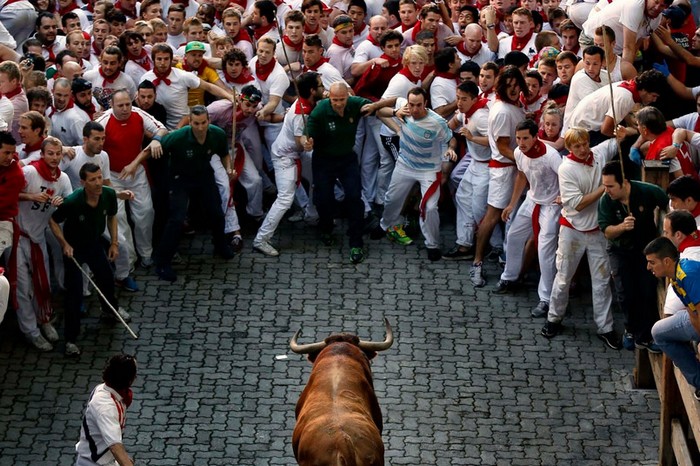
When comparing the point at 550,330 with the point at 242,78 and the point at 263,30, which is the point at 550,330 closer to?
the point at 242,78

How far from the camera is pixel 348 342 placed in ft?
39.2

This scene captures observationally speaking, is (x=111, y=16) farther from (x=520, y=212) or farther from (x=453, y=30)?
(x=520, y=212)

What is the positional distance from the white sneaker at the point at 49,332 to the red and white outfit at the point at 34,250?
5 centimetres

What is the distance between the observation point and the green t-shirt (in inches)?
569

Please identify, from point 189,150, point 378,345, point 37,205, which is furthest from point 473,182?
point 37,205

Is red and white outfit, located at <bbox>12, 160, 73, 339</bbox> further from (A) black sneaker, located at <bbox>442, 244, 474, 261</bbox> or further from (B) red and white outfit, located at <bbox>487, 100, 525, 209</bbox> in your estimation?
(B) red and white outfit, located at <bbox>487, 100, 525, 209</bbox>

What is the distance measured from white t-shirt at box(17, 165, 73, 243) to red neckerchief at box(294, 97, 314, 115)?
305cm

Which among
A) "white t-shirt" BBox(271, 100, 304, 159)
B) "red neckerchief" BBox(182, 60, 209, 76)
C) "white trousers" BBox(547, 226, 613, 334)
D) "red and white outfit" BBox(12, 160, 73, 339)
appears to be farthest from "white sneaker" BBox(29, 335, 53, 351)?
"white trousers" BBox(547, 226, 613, 334)

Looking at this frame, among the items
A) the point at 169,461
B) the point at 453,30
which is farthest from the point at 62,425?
the point at 453,30

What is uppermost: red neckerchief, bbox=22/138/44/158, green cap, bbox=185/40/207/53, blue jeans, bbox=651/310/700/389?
blue jeans, bbox=651/310/700/389

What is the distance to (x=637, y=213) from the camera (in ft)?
44.7

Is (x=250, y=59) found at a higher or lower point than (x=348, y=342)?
lower

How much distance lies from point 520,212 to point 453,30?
3862 millimetres

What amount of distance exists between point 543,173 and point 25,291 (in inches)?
222
